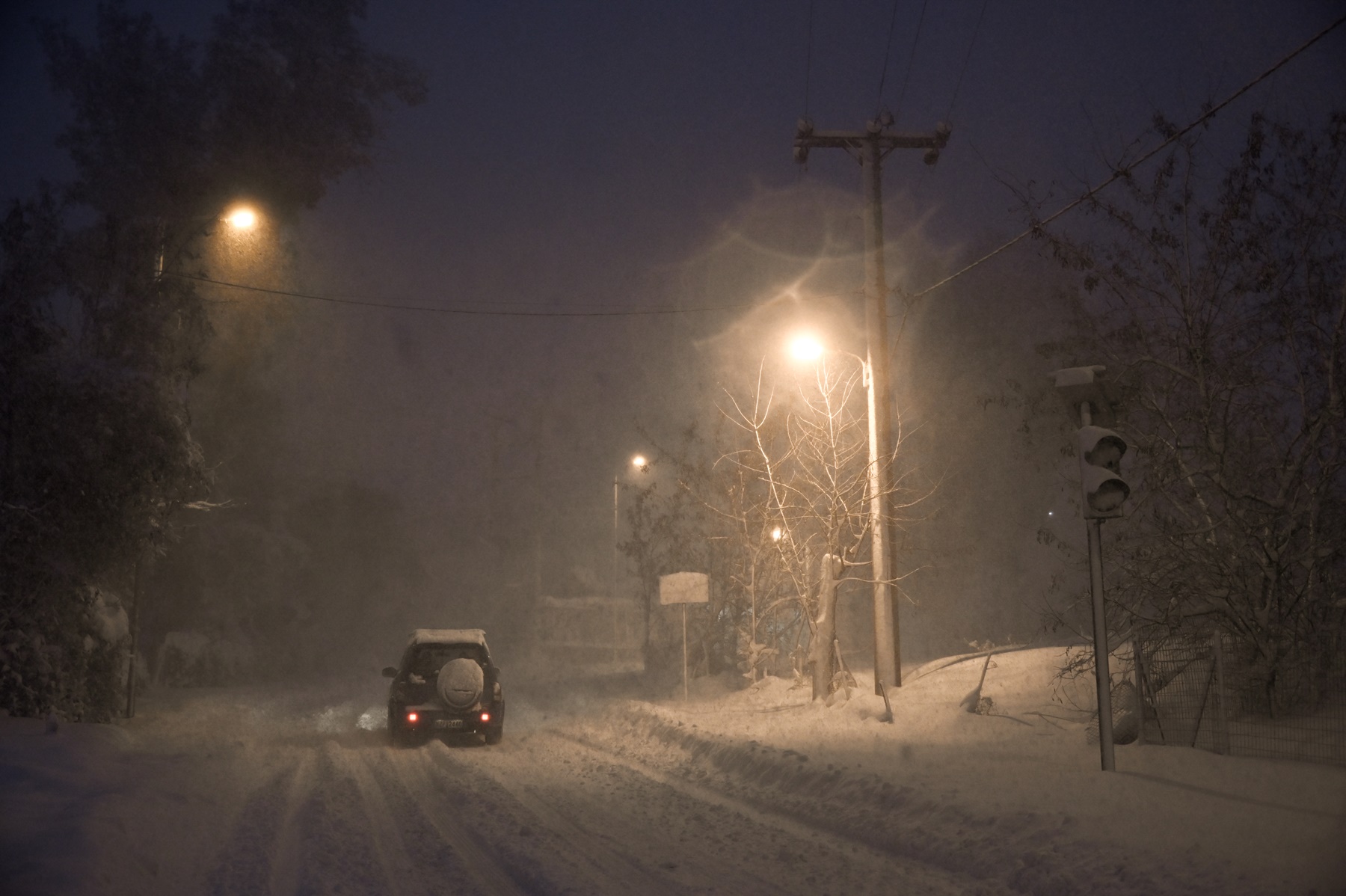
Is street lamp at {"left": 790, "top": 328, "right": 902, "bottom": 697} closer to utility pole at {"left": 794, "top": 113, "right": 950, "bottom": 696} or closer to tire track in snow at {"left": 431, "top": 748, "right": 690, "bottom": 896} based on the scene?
utility pole at {"left": 794, "top": 113, "right": 950, "bottom": 696}

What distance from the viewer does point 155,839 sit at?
24.7 feet

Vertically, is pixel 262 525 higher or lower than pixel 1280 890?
higher

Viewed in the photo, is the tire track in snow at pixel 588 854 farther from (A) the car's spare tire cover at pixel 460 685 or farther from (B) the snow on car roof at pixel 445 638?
(B) the snow on car roof at pixel 445 638

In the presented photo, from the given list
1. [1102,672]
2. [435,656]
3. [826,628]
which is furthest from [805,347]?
[435,656]

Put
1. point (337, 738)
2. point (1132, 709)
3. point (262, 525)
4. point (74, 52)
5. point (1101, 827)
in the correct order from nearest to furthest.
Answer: point (1101, 827), point (1132, 709), point (337, 738), point (74, 52), point (262, 525)

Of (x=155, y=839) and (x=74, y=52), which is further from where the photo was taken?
(x=74, y=52)

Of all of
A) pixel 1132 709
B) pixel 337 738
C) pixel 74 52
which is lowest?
pixel 337 738

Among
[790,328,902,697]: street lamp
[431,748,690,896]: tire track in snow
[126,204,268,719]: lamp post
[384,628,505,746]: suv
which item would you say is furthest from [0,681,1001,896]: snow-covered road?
[126,204,268,719]: lamp post

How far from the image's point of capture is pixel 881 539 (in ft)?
55.1

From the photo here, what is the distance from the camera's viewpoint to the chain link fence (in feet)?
29.8

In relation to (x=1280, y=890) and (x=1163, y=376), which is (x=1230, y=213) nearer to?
(x=1163, y=376)

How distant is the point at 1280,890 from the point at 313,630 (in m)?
41.3

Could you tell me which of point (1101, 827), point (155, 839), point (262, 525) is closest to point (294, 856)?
point (155, 839)

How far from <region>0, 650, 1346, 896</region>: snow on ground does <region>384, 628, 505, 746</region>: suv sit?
2.39 feet
